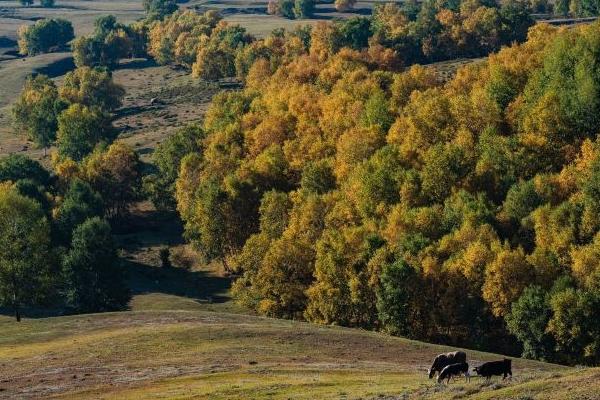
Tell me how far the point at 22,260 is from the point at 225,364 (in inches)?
2052

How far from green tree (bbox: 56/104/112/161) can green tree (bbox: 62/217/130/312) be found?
266 ft

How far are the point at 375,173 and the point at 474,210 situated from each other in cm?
2031

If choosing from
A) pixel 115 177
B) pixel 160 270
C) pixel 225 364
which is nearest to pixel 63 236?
pixel 160 270

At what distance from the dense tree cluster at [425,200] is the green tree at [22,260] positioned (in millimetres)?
28416

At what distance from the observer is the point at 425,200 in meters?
120

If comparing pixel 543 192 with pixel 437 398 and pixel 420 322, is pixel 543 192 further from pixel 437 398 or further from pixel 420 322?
pixel 437 398

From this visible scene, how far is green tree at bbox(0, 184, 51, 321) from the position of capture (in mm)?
104312

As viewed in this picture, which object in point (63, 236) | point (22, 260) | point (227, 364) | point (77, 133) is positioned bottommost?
point (63, 236)

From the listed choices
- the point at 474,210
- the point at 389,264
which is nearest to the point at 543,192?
the point at 474,210

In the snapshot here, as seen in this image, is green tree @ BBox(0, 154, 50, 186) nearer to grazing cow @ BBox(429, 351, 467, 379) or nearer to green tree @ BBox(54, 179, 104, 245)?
green tree @ BBox(54, 179, 104, 245)

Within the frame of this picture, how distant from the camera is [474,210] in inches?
4284

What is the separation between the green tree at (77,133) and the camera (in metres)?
194

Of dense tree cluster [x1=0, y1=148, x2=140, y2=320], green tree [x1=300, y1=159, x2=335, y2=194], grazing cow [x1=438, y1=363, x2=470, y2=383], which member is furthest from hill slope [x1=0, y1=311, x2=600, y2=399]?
green tree [x1=300, y1=159, x2=335, y2=194]

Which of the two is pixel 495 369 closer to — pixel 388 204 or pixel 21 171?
pixel 388 204
